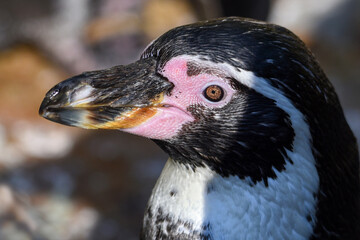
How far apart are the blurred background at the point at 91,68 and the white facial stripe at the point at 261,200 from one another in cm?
154

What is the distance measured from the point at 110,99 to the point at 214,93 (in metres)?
0.30

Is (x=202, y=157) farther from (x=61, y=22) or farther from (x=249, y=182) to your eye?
(x=61, y=22)

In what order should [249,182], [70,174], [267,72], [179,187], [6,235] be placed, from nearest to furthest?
1. [267,72]
2. [249,182]
3. [179,187]
4. [6,235]
5. [70,174]

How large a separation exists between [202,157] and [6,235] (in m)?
1.23

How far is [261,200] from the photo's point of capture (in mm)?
1602

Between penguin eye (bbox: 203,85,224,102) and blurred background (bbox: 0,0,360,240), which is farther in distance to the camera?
blurred background (bbox: 0,0,360,240)

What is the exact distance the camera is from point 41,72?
462 centimetres

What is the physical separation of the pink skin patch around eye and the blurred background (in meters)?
1.62

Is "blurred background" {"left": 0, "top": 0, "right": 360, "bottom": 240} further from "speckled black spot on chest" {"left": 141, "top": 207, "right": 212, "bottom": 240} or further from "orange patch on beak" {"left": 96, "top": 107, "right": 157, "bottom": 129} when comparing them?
"orange patch on beak" {"left": 96, "top": 107, "right": 157, "bottom": 129}

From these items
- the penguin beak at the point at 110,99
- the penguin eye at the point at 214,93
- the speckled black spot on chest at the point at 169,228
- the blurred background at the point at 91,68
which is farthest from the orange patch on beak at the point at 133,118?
the blurred background at the point at 91,68

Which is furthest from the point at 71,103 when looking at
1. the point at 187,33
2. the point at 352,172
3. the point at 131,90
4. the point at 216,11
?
the point at 216,11

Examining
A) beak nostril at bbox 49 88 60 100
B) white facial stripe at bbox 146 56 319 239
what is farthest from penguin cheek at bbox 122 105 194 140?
beak nostril at bbox 49 88 60 100

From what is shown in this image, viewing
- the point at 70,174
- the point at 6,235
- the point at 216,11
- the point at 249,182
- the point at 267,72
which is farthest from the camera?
the point at 216,11

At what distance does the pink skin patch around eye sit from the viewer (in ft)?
5.07
